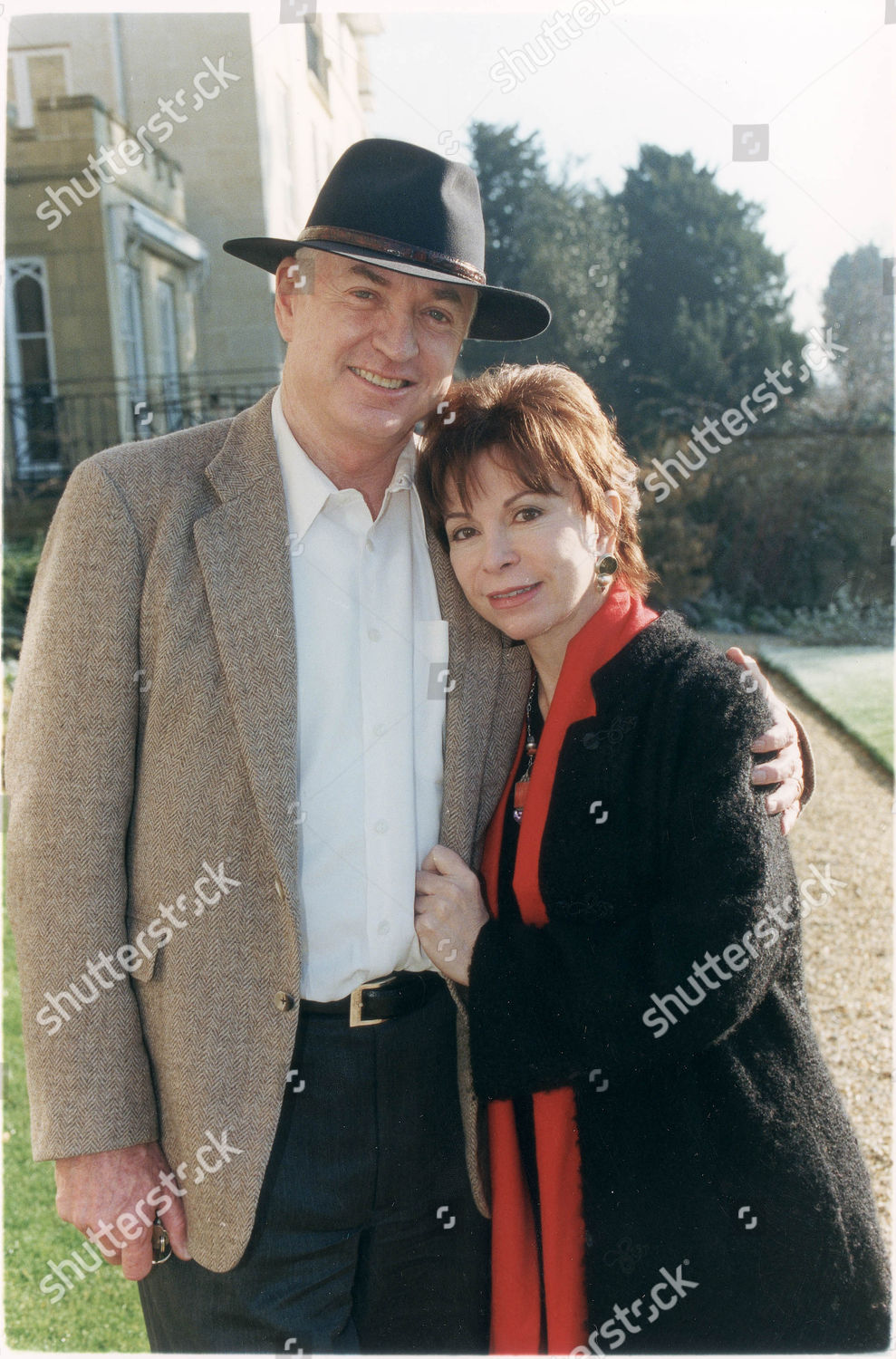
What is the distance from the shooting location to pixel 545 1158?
1.99 metres

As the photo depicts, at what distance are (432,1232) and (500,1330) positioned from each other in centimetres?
24

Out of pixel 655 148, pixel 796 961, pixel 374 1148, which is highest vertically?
pixel 655 148

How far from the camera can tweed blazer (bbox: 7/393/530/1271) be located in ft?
5.97

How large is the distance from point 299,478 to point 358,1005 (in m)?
1.06

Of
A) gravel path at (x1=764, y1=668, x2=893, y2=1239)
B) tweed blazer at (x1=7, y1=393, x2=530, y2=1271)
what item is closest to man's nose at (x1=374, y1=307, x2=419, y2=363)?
tweed blazer at (x1=7, y1=393, x2=530, y2=1271)

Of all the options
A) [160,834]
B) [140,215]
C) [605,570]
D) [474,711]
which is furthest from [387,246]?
[140,215]

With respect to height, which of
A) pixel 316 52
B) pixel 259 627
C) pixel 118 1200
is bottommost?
pixel 118 1200

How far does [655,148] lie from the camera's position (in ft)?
54.1

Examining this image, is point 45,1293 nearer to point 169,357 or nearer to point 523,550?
point 523,550

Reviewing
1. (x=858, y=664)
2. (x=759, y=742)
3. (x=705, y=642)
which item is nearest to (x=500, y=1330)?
(x=759, y=742)

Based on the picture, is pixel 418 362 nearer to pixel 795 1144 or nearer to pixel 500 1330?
pixel 795 1144

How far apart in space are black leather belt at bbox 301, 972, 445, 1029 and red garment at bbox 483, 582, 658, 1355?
251 mm

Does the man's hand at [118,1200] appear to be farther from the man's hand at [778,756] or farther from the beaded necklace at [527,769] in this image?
the man's hand at [778,756]

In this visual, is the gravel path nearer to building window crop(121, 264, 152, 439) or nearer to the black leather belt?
the black leather belt
